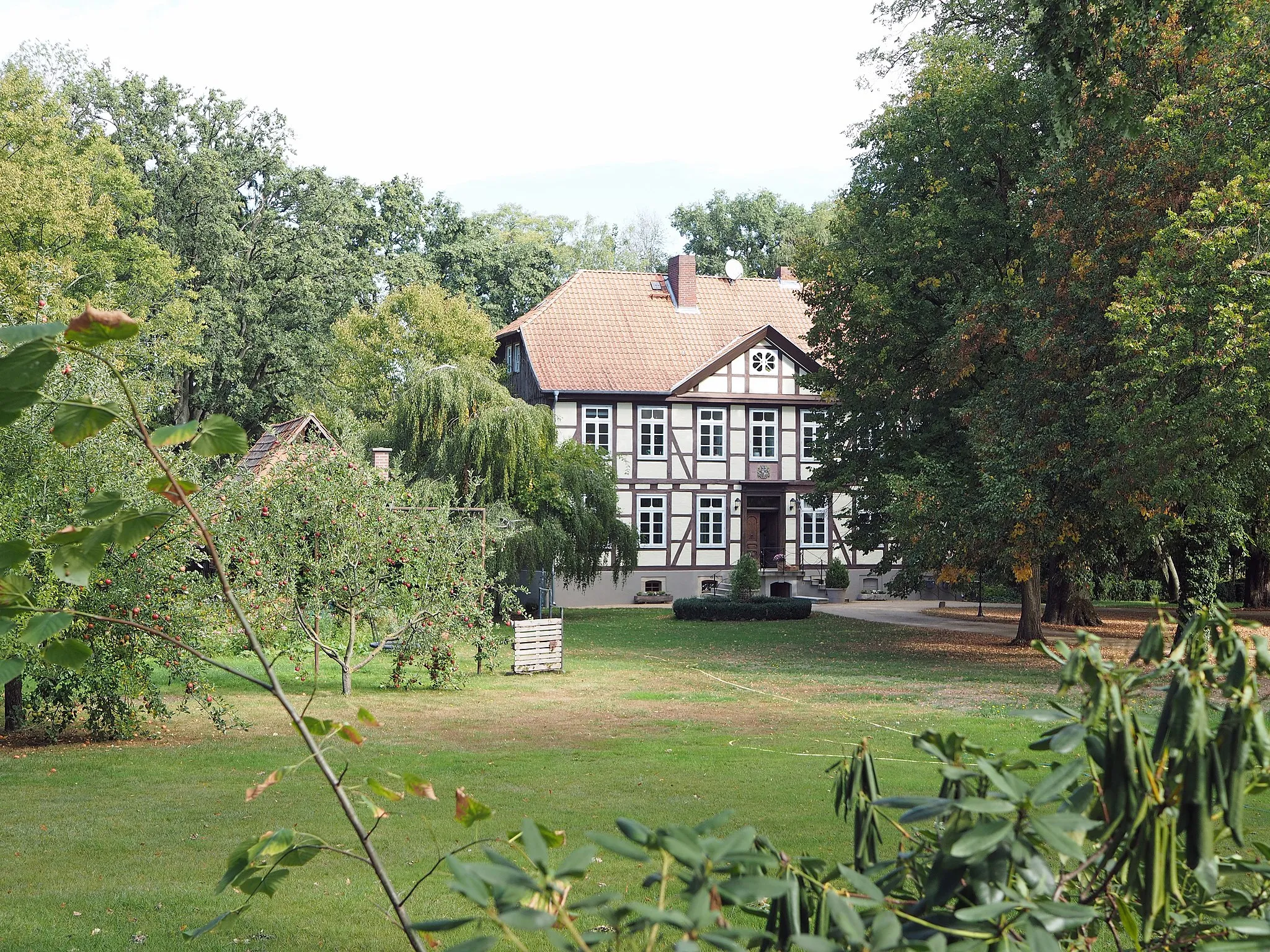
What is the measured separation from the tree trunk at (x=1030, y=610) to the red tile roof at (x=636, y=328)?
15088 mm

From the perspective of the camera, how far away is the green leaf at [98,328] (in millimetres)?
1565

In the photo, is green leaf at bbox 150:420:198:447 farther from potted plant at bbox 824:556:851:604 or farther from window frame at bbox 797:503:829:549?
window frame at bbox 797:503:829:549

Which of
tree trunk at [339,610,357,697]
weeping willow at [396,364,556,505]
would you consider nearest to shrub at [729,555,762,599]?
weeping willow at [396,364,556,505]

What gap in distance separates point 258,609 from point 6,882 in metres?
7.44

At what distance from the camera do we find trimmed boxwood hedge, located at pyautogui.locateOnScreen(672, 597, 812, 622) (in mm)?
29203

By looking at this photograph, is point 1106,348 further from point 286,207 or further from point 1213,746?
point 286,207

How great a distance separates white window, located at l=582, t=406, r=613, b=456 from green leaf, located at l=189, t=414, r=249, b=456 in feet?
110

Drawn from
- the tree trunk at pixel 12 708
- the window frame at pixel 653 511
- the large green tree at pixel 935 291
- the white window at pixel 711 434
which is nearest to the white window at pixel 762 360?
the white window at pixel 711 434

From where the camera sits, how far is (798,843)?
7598 millimetres

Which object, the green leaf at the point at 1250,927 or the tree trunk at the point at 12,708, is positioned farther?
the tree trunk at the point at 12,708

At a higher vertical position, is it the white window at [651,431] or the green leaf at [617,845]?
the white window at [651,431]

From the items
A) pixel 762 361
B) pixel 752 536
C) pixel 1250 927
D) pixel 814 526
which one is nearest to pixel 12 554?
pixel 1250 927

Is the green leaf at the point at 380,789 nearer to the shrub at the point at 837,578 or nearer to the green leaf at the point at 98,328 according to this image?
the green leaf at the point at 98,328

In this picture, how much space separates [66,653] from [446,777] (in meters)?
8.72
